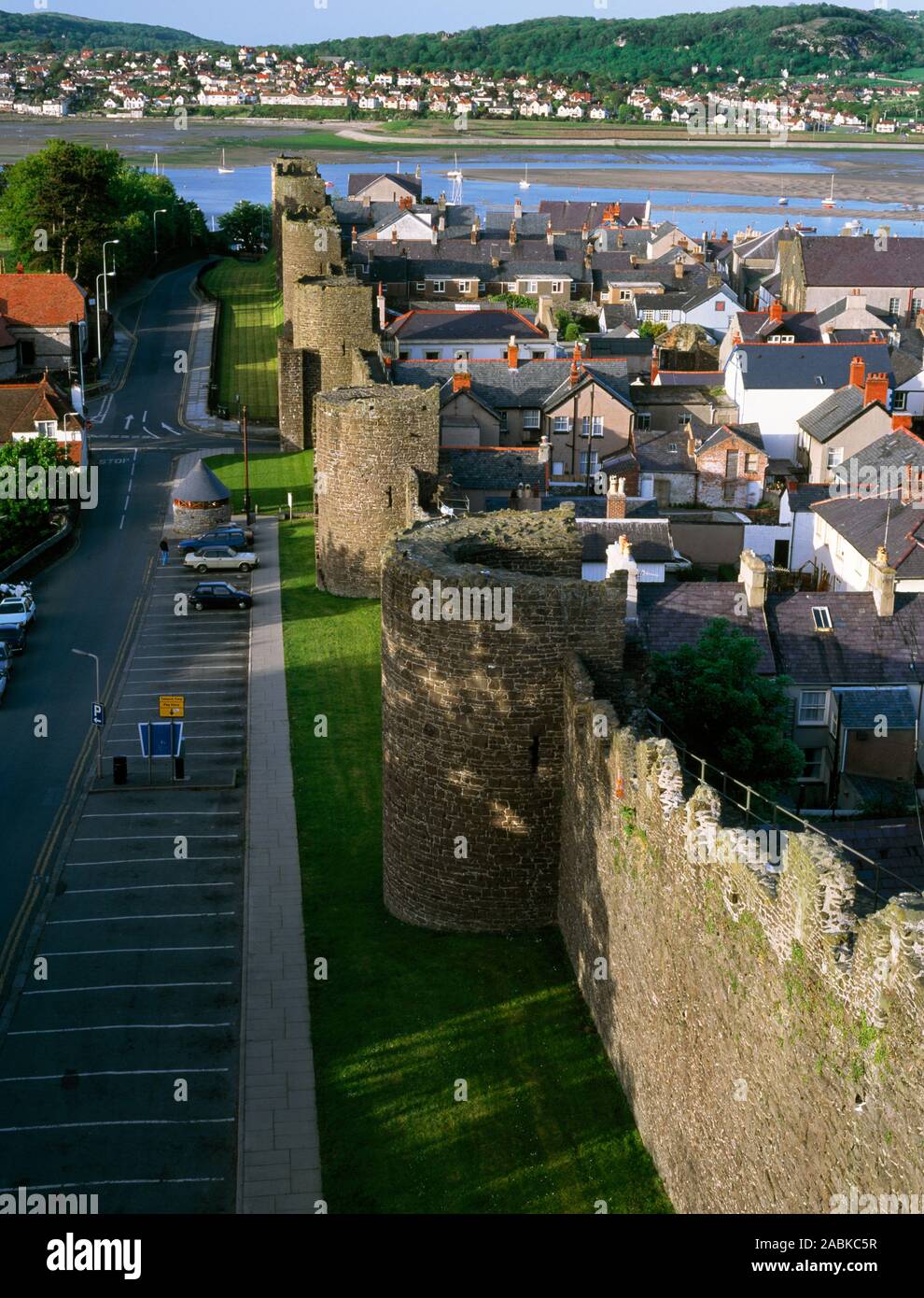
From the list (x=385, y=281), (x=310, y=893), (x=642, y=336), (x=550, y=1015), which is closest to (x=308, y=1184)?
(x=550, y=1015)

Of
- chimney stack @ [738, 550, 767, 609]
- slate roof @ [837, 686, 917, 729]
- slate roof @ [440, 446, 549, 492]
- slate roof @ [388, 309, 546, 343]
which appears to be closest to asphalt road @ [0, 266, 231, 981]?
slate roof @ [440, 446, 549, 492]

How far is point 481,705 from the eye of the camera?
78.5ft

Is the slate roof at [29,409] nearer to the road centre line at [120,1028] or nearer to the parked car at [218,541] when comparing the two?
the parked car at [218,541]

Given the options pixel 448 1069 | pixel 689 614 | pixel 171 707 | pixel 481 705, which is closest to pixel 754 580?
pixel 689 614

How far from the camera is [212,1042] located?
23.7 m

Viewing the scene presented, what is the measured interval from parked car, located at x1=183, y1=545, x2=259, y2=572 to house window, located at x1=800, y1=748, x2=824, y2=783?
22353 mm

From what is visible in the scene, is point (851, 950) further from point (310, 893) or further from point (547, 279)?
point (547, 279)

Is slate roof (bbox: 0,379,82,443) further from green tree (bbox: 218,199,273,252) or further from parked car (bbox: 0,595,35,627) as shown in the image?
green tree (bbox: 218,199,273,252)

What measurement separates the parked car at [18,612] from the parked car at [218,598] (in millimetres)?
4570

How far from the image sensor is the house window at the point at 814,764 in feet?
117

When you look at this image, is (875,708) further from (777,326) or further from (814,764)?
(777,326)

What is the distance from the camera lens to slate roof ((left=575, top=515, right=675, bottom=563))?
44.6m

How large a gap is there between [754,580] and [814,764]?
175 inches

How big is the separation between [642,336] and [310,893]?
61.0m
